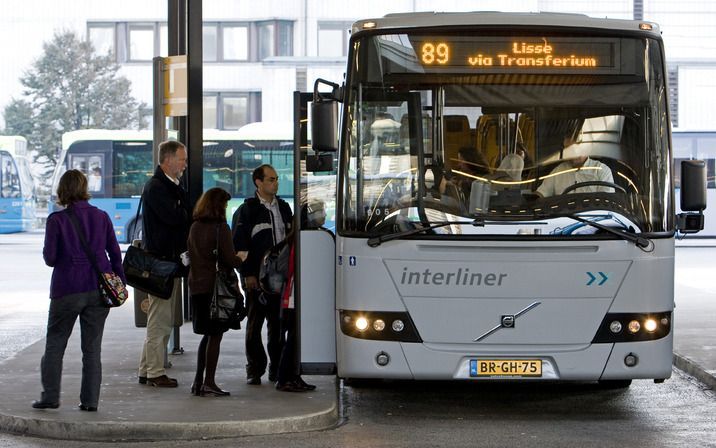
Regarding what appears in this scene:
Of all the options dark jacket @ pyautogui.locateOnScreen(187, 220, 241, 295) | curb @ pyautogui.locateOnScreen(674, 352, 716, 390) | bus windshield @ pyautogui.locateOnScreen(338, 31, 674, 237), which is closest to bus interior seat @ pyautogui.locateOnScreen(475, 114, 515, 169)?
bus windshield @ pyautogui.locateOnScreen(338, 31, 674, 237)

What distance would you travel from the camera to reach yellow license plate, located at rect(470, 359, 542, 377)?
31.4ft

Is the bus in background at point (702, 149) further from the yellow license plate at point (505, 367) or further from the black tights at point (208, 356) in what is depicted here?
the yellow license plate at point (505, 367)

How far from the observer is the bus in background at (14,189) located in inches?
1645

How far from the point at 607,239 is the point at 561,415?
5.12ft

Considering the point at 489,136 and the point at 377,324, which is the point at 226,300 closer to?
the point at 377,324

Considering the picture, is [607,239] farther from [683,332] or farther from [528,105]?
[683,332]

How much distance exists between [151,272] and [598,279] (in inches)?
137

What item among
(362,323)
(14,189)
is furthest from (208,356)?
(14,189)

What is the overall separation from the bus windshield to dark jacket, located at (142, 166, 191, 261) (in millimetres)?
1614

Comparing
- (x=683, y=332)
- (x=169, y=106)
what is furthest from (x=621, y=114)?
(x=683, y=332)

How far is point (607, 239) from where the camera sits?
31.6ft

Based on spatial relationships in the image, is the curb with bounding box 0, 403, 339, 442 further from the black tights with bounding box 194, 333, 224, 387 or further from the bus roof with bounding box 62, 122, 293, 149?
the bus roof with bounding box 62, 122, 293, 149

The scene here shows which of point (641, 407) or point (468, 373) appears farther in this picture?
point (641, 407)

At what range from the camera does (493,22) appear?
9.83 meters
